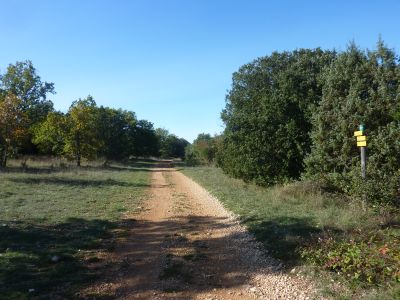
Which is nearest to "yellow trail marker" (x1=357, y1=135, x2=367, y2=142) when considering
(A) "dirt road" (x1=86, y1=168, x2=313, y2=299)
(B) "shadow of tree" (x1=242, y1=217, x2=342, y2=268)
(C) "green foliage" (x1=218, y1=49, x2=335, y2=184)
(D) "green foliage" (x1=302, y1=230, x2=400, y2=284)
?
(B) "shadow of tree" (x1=242, y1=217, x2=342, y2=268)

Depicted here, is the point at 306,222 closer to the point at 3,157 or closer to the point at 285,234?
the point at 285,234

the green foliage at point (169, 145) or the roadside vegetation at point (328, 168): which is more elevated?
the green foliage at point (169, 145)

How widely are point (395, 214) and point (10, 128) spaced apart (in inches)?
1028

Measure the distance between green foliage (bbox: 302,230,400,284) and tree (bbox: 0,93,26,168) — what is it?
84.8 ft

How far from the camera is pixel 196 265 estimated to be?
7820 mm

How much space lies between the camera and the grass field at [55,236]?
22.1ft

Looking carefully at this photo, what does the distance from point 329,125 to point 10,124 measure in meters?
23.0

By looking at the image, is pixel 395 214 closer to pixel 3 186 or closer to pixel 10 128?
pixel 3 186

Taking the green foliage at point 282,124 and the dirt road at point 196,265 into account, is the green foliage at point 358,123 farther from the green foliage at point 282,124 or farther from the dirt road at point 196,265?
the dirt road at point 196,265

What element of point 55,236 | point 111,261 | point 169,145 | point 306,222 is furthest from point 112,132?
point 169,145

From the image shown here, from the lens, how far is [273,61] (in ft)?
94.2

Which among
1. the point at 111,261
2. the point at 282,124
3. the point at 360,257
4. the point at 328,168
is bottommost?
the point at 111,261

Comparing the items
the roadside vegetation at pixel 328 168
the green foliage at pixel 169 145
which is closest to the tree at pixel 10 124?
the roadside vegetation at pixel 328 168

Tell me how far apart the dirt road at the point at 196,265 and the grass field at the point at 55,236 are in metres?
0.69
